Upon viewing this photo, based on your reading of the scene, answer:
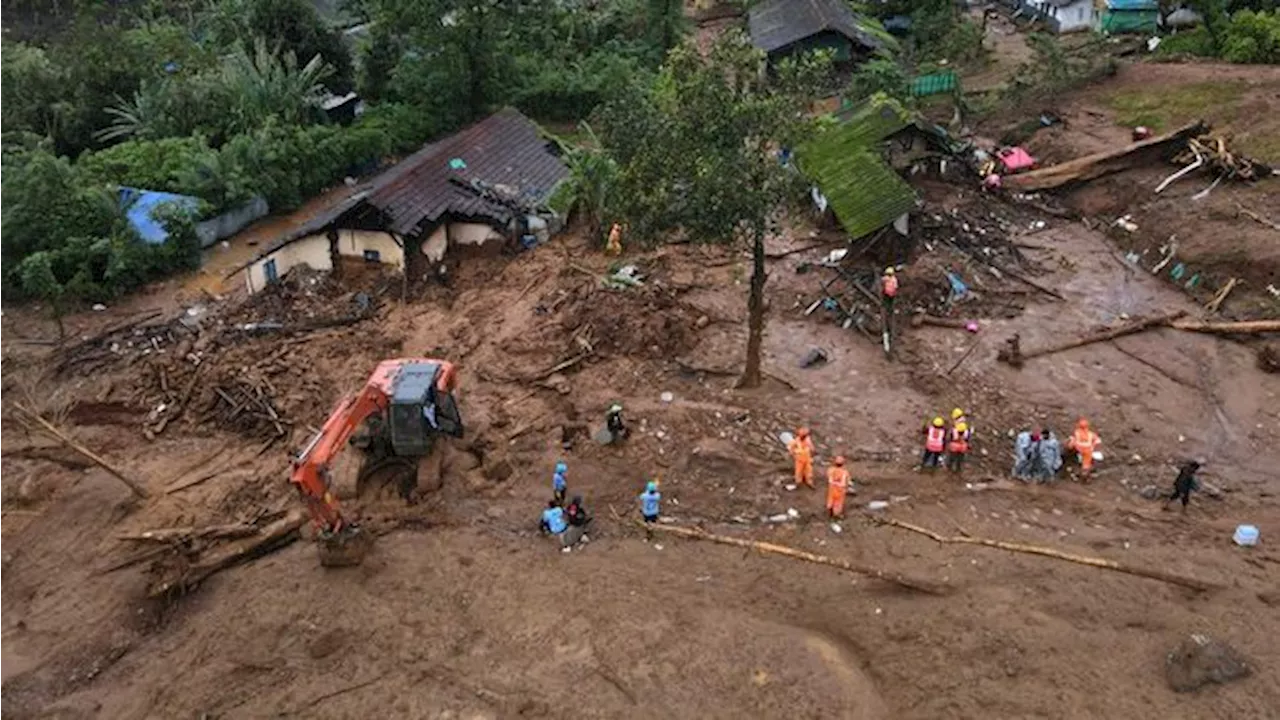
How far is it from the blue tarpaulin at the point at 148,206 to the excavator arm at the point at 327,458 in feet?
45.0

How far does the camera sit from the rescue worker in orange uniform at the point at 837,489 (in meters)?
16.3

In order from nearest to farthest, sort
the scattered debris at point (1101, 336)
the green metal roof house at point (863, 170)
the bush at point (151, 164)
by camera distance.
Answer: the scattered debris at point (1101, 336), the green metal roof house at point (863, 170), the bush at point (151, 164)

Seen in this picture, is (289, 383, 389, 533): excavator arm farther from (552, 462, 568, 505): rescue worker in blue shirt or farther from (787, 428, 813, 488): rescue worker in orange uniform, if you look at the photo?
(787, 428, 813, 488): rescue worker in orange uniform

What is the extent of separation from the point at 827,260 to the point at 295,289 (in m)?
13.6

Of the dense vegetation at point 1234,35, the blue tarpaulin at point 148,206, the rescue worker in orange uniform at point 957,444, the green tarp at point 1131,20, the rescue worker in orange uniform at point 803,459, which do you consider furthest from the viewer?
the green tarp at point 1131,20

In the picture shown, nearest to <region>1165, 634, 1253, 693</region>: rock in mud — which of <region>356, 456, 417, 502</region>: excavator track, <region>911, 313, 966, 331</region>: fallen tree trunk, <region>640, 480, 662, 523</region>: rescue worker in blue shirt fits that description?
<region>640, 480, 662, 523</region>: rescue worker in blue shirt

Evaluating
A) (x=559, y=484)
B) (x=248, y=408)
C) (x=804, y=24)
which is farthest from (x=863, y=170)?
(x=804, y=24)

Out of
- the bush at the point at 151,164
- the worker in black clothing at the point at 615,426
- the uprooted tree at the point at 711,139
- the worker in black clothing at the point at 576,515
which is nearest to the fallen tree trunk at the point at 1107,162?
the uprooted tree at the point at 711,139

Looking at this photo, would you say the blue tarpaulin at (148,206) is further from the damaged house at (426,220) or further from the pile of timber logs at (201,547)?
the pile of timber logs at (201,547)

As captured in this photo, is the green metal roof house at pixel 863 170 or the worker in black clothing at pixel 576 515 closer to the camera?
the worker in black clothing at pixel 576 515

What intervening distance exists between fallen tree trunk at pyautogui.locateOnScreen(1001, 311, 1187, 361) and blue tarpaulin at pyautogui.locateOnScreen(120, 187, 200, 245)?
22084 mm

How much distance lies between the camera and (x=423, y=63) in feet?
123

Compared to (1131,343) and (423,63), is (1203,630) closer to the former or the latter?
(1131,343)

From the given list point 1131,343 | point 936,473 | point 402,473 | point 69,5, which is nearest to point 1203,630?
point 936,473
